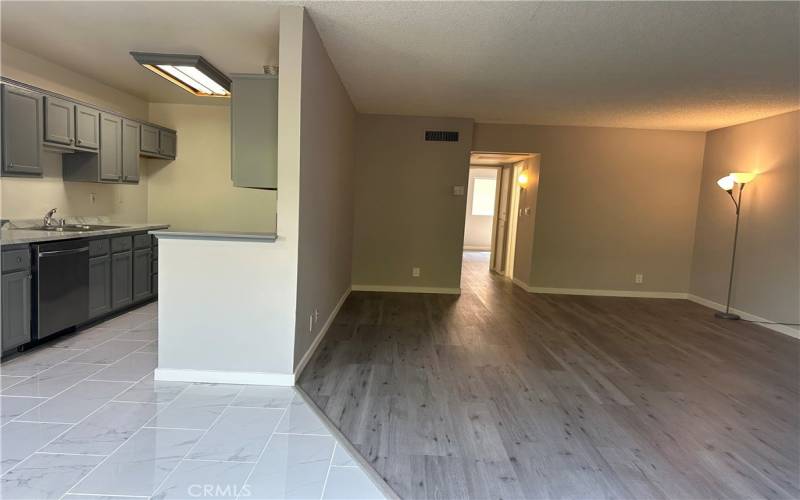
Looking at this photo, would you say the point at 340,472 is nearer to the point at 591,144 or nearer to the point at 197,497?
the point at 197,497

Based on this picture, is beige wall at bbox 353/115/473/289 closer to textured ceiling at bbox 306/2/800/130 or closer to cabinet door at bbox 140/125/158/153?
textured ceiling at bbox 306/2/800/130

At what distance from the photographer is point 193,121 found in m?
5.37

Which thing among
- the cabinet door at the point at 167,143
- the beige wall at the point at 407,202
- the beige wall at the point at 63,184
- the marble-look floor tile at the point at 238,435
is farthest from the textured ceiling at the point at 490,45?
the marble-look floor tile at the point at 238,435

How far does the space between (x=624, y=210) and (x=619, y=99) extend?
227 centimetres

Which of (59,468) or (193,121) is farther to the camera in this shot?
(193,121)

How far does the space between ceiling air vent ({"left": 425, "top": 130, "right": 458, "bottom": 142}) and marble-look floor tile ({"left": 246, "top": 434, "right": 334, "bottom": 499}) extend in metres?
4.62

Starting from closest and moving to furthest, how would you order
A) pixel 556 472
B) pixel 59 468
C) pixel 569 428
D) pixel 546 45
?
pixel 59 468, pixel 556 472, pixel 569 428, pixel 546 45

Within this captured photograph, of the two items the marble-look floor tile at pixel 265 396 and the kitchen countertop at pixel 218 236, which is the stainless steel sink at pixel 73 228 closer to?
the kitchen countertop at pixel 218 236

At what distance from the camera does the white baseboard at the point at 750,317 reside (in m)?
4.52

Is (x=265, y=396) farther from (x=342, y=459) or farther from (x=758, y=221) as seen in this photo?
(x=758, y=221)

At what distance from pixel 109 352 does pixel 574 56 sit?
4343 millimetres

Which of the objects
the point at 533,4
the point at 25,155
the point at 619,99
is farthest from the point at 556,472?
the point at 25,155

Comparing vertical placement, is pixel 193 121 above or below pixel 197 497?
above

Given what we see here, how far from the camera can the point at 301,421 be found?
2340 mm
